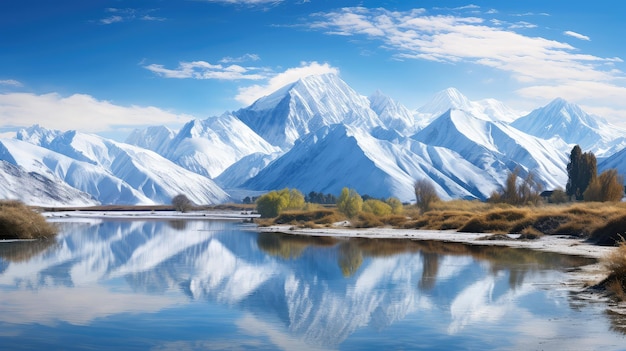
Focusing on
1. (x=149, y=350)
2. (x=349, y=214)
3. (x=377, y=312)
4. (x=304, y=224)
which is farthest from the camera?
(x=349, y=214)

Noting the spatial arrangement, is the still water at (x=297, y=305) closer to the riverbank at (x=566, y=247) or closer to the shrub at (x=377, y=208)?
the riverbank at (x=566, y=247)

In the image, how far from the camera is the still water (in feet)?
57.5

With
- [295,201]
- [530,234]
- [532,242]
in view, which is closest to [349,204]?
[295,201]

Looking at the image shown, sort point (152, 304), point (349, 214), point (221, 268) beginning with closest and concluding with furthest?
point (152, 304)
point (221, 268)
point (349, 214)

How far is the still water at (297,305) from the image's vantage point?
1752 centimetres

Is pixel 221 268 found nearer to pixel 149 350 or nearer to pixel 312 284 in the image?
pixel 312 284

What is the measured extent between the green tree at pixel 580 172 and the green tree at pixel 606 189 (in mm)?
19350

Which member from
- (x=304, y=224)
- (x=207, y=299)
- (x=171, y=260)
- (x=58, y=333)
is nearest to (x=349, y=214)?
(x=304, y=224)

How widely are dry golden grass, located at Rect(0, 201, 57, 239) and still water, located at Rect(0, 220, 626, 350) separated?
51.2 feet

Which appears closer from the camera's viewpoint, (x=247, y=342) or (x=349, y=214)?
(x=247, y=342)

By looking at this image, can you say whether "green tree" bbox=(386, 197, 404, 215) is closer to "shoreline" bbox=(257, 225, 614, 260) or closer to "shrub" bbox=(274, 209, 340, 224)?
"shrub" bbox=(274, 209, 340, 224)

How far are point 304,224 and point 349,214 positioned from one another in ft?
42.1

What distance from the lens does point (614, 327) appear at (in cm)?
1848

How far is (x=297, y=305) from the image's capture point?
75.9 feet
